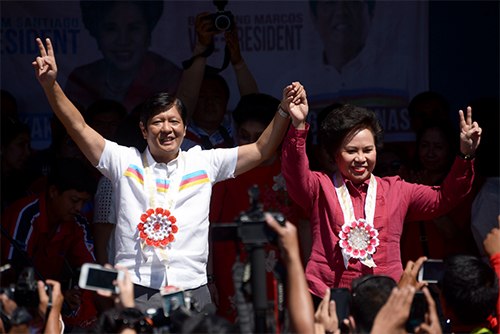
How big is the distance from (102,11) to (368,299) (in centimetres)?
355

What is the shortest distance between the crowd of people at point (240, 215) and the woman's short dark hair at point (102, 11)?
537mm

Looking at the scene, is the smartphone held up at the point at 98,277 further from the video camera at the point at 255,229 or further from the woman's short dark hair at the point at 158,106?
the woman's short dark hair at the point at 158,106

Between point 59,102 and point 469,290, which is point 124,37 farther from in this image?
point 469,290

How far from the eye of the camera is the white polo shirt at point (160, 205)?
4.97 meters

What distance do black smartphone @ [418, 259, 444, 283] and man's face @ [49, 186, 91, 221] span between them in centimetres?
220

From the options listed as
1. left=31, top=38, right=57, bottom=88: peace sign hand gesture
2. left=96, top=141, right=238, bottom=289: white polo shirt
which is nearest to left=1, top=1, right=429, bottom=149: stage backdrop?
left=96, top=141, right=238, bottom=289: white polo shirt

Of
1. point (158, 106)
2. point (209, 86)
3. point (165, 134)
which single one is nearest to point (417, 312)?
point (165, 134)

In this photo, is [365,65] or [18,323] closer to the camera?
[18,323]

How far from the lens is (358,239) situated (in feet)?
16.5

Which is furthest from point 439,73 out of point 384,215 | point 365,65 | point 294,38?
point 384,215

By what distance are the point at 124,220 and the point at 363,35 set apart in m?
2.69

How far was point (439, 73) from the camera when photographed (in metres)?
7.17

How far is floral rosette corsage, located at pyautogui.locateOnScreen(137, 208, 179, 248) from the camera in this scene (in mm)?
4957

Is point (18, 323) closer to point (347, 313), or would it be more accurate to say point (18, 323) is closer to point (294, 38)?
point (347, 313)
